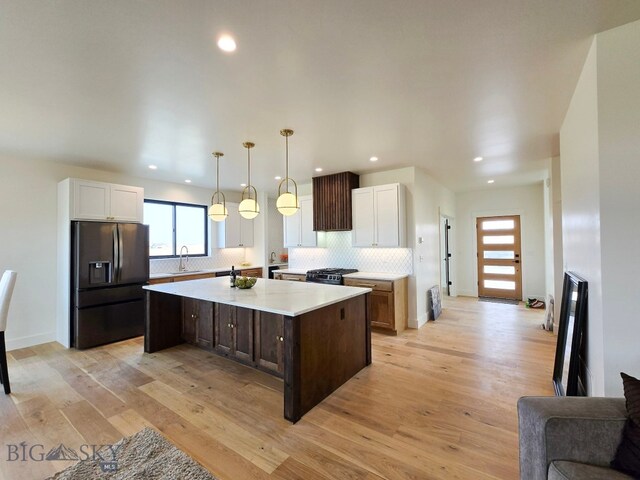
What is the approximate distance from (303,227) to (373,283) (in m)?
1.95

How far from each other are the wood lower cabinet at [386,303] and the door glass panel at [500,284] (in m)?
3.75

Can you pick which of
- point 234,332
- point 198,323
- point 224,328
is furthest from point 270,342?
point 198,323

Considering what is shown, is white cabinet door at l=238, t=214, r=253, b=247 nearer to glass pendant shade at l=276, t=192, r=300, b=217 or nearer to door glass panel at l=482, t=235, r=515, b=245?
glass pendant shade at l=276, t=192, r=300, b=217

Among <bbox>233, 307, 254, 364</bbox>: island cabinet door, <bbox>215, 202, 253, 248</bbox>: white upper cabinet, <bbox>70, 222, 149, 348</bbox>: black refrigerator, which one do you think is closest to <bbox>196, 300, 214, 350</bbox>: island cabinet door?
<bbox>233, 307, 254, 364</bbox>: island cabinet door

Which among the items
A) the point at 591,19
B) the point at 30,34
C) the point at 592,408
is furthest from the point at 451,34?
the point at 30,34

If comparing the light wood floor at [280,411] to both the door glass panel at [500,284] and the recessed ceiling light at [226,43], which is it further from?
the door glass panel at [500,284]

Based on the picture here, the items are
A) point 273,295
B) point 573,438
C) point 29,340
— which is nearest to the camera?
point 573,438

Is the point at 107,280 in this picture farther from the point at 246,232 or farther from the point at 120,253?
the point at 246,232

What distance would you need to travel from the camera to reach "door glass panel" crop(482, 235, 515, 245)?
22.1ft

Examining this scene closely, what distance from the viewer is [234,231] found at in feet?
21.3

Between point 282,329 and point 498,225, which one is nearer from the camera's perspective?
point 282,329

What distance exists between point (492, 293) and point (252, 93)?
7142 mm

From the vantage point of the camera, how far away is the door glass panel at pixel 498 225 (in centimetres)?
671

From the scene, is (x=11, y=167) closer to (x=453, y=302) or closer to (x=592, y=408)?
(x=592, y=408)
